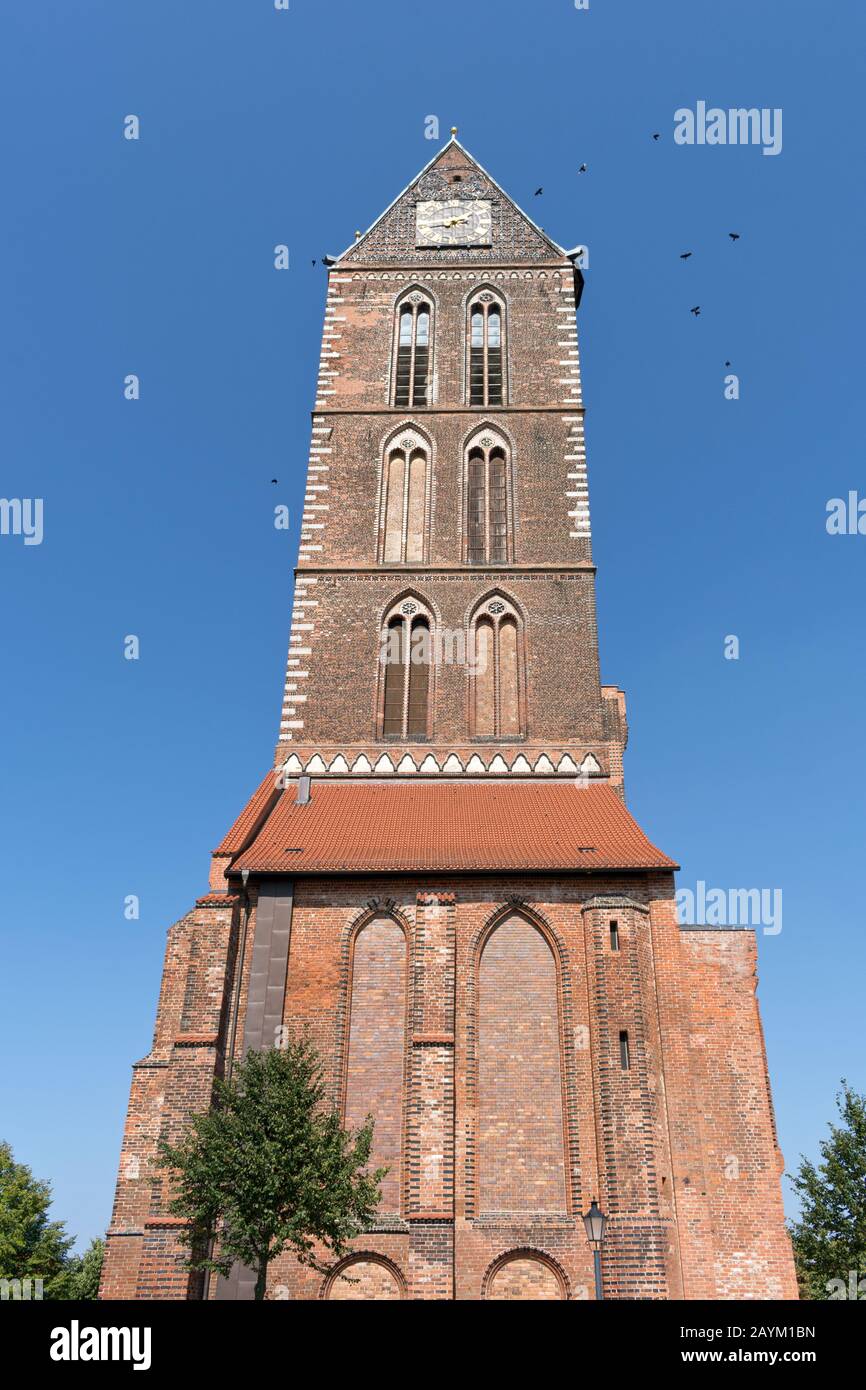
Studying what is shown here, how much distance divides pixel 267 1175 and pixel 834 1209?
72.6 ft

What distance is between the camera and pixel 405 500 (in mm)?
25953

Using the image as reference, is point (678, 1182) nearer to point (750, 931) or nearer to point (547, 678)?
point (750, 931)

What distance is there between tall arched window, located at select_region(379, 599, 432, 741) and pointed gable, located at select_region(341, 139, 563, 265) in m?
11.6

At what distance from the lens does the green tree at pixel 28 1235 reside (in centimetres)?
3383

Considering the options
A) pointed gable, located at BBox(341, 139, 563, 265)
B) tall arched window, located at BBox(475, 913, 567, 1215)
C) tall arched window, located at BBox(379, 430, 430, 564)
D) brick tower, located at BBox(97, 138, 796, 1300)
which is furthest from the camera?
pointed gable, located at BBox(341, 139, 563, 265)

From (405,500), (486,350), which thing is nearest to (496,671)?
(405,500)

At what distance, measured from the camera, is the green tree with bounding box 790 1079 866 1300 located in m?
28.1

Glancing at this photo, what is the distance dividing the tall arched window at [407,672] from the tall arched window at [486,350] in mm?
6620

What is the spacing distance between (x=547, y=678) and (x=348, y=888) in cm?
729

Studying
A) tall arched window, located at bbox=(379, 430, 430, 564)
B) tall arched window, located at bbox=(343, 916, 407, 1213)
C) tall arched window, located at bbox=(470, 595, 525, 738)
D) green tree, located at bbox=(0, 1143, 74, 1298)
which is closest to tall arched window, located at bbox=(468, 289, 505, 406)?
tall arched window, located at bbox=(379, 430, 430, 564)

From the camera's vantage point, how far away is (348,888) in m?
18.5

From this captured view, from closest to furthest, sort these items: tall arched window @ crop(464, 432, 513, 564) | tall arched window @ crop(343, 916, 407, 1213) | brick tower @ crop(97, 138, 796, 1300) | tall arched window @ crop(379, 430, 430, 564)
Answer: brick tower @ crop(97, 138, 796, 1300)
tall arched window @ crop(343, 916, 407, 1213)
tall arched window @ crop(464, 432, 513, 564)
tall arched window @ crop(379, 430, 430, 564)

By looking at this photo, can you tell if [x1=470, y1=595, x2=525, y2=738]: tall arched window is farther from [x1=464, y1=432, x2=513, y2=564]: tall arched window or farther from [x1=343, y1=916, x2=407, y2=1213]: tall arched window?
[x1=343, y1=916, x2=407, y2=1213]: tall arched window
